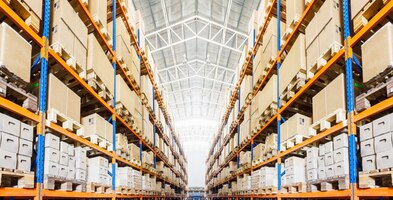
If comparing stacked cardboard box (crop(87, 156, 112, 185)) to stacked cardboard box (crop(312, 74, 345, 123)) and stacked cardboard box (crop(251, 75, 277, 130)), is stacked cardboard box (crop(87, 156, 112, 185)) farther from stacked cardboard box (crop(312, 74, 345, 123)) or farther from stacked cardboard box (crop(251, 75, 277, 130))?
stacked cardboard box (crop(312, 74, 345, 123))

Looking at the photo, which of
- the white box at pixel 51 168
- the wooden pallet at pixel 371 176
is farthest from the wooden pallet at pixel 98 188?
the wooden pallet at pixel 371 176

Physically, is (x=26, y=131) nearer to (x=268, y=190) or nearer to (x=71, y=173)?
(x=71, y=173)

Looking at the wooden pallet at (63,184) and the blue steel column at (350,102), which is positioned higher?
the blue steel column at (350,102)

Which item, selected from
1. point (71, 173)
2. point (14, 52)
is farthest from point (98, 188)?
point (14, 52)

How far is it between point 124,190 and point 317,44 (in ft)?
15.0

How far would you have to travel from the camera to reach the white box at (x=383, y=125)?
129 inches

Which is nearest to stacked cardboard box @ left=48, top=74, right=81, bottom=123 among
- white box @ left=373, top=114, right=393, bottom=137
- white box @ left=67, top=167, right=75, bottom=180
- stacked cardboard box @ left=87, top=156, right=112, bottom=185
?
white box @ left=67, top=167, right=75, bottom=180

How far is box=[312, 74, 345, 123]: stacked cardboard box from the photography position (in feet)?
13.9

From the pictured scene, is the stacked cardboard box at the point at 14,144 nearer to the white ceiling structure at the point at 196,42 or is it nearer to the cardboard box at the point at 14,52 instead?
the cardboard box at the point at 14,52

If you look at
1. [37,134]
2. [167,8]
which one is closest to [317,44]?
[37,134]

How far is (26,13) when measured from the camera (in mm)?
3793

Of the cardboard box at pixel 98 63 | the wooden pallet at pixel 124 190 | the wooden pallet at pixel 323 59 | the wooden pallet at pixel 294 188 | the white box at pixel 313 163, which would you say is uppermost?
the cardboard box at pixel 98 63

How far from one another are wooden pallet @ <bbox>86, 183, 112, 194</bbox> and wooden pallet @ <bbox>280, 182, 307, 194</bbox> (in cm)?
292

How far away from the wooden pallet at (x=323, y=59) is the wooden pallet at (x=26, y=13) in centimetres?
322
